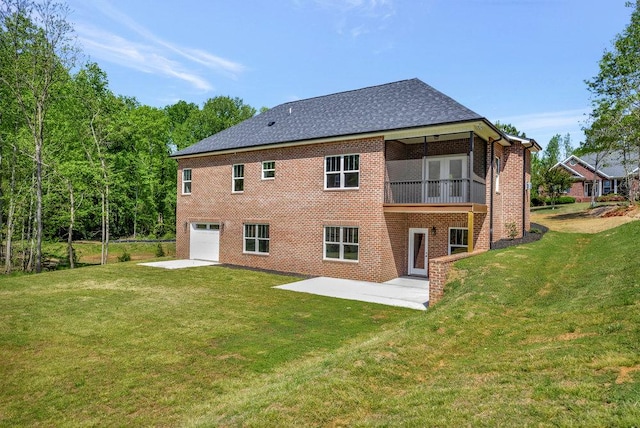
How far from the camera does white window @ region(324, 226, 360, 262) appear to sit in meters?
17.1

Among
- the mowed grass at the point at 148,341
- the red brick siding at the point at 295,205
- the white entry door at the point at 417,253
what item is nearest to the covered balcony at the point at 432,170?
the red brick siding at the point at 295,205

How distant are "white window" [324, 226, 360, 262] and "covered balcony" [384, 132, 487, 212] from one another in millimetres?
2234

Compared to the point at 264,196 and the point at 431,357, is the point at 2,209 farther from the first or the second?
the point at 431,357

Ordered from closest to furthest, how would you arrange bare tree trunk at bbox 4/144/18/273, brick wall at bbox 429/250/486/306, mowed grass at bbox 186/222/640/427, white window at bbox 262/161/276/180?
mowed grass at bbox 186/222/640/427 → brick wall at bbox 429/250/486/306 → white window at bbox 262/161/276/180 → bare tree trunk at bbox 4/144/18/273

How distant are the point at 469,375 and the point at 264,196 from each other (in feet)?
52.3

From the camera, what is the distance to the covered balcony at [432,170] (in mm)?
16062

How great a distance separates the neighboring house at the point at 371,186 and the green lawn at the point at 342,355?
415cm

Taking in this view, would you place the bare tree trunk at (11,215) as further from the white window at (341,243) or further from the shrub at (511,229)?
the shrub at (511,229)

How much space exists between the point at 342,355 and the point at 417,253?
1170 centimetres

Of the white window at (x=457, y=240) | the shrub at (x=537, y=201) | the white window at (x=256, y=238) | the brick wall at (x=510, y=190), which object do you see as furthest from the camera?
the shrub at (x=537, y=201)

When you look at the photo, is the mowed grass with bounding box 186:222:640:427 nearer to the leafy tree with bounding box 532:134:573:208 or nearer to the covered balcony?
the covered balcony

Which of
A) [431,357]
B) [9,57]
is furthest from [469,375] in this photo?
[9,57]

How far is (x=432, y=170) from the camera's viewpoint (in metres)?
17.7

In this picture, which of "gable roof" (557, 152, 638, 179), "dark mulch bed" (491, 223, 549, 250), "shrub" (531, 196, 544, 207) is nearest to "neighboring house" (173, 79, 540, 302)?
"dark mulch bed" (491, 223, 549, 250)
